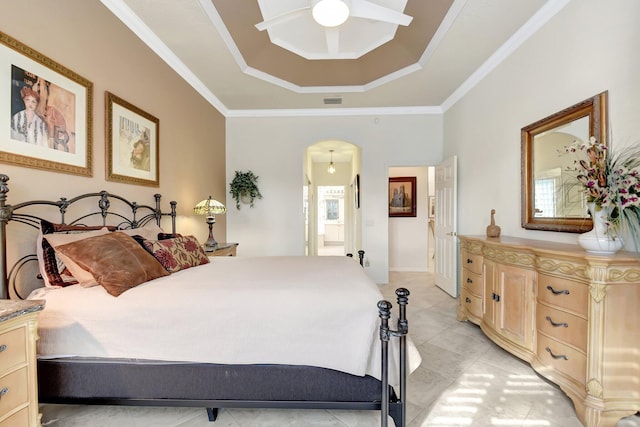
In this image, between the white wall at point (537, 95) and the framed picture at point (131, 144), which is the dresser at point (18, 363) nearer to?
the framed picture at point (131, 144)

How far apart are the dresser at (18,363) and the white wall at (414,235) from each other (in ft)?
18.6

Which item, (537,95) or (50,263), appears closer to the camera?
(50,263)

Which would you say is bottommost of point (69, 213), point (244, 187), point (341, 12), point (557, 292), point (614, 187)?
point (557, 292)

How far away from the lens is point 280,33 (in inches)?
118

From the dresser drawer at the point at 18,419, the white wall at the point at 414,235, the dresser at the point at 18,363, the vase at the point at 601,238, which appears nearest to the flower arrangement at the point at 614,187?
the vase at the point at 601,238

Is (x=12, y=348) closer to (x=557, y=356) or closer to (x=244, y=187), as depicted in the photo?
(x=557, y=356)

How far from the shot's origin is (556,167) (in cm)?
241

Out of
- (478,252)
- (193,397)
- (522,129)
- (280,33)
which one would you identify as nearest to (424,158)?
(522,129)

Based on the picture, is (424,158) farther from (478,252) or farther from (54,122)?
(54,122)

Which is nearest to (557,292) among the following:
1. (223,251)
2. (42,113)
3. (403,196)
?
(223,251)

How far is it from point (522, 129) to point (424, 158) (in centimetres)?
202

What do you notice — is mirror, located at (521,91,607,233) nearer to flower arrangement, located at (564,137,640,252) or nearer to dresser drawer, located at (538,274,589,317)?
flower arrangement, located at (564,137,640,252)

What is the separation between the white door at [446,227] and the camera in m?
A: 4.08

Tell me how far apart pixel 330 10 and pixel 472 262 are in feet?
8.77
